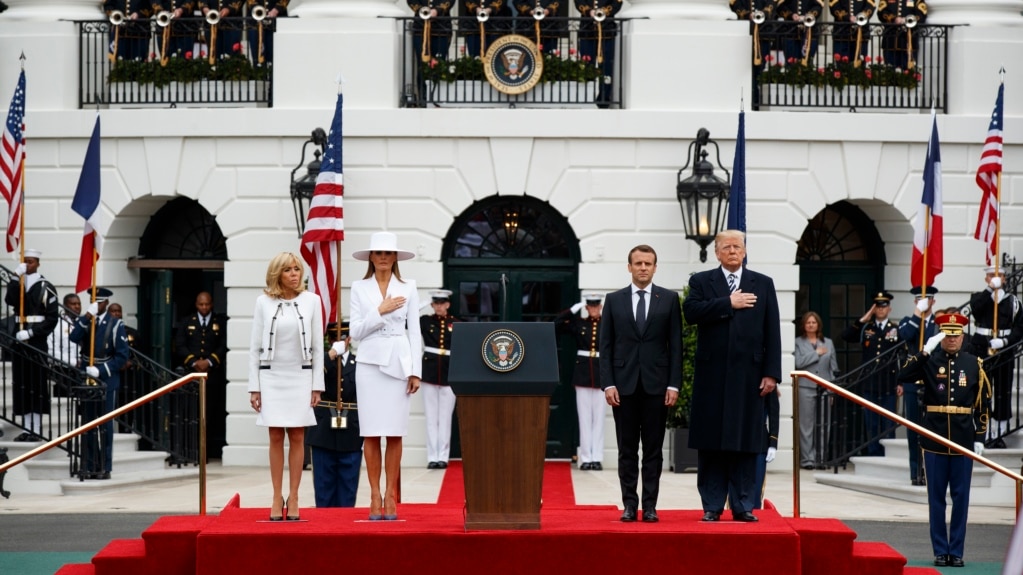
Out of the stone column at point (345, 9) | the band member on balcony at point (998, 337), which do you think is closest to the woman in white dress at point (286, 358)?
the band member on balcony at point (998, 337)

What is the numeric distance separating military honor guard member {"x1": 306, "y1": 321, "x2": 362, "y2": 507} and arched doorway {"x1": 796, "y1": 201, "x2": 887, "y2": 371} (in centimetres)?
1032

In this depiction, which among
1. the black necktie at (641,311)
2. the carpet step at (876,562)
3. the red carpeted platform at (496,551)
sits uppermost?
the black necktie at (641,311)

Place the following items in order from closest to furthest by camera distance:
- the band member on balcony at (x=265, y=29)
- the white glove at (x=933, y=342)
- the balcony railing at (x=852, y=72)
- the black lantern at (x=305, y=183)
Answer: the white glove at (x=933, y=342) → the black lantern at (x=305, y=183) → the balcony railing at (x=852, y=72) → the band member on balcony at (x=265, y=29)

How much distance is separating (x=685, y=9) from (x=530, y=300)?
4.17m

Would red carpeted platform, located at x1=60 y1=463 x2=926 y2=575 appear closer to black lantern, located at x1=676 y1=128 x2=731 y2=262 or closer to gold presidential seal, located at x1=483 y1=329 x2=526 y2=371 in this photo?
gold presidential seal, located at x1=483 y1=329 x2=526 y2=371

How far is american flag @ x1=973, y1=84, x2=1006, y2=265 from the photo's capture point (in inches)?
777

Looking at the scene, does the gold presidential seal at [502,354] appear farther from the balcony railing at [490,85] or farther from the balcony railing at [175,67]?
the balcony railing at [175,67]

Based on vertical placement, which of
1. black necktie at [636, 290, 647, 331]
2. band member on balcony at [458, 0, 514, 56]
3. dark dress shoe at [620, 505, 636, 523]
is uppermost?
band member on balcony at [458, 0, 514, 56]

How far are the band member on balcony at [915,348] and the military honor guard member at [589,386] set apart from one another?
3.64 metres

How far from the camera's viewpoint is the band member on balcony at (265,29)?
22.0 meters

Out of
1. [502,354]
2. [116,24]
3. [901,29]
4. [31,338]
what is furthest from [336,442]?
[901,29]

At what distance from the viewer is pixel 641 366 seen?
1159cm

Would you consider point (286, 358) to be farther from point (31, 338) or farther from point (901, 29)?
point (901, 29)

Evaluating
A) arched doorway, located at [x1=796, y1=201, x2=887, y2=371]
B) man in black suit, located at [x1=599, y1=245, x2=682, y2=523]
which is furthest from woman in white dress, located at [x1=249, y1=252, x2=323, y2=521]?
arched doorway, located at [x1=796, y1=201, x2=887, y2=371]
